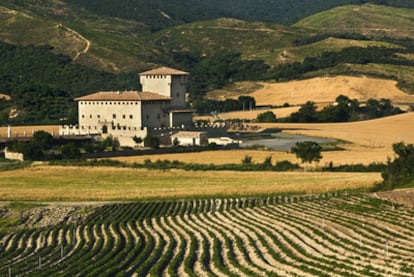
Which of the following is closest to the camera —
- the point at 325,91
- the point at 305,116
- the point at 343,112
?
the point at 305,116

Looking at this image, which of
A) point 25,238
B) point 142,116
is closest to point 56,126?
point 142,116

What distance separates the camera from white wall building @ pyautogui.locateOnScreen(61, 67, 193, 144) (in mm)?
100812

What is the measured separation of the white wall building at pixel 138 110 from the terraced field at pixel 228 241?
151 feet

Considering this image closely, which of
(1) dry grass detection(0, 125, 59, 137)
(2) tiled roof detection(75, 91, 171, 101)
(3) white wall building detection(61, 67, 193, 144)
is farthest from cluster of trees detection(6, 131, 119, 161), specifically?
(1) dry grass detection(0, 125, 59, 137)

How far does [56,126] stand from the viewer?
118m

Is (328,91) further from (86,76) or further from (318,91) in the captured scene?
(86,76)

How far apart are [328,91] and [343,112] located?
1219 inches

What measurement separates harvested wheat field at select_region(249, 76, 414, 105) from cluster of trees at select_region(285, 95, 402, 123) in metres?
12.1

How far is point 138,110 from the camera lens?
101 metres

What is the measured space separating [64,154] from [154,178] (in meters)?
16.1

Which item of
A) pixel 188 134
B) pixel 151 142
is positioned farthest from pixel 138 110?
pixel 151 142

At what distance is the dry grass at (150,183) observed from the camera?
61.8m

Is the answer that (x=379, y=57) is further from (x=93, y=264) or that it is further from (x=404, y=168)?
(x=93, y=264)

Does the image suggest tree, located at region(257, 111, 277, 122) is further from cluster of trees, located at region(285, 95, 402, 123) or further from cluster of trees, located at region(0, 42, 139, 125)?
cluster of trees, located at region(0, 42, 139, 125)
